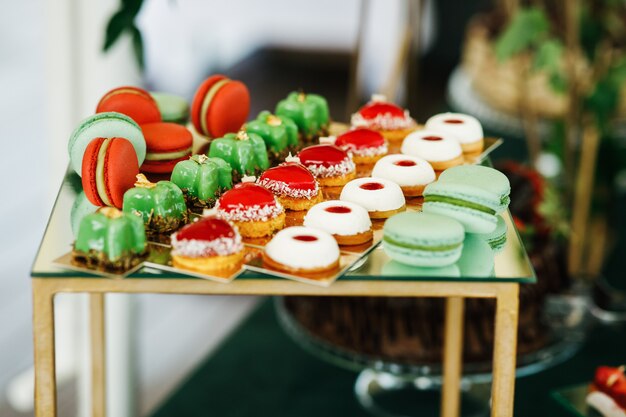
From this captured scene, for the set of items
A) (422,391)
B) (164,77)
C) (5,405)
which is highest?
(164,77)

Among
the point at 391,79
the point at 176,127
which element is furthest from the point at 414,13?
the point at 176,127

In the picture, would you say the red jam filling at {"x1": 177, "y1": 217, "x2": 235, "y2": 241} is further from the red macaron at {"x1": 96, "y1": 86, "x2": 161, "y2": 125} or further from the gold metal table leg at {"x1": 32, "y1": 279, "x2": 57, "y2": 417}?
the red macaron at {"x1": 96, "y1": 86, "x2": 161, "y2": 125}

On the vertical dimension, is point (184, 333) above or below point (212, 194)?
below

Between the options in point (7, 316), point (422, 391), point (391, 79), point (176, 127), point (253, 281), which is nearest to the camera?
point (253, 281)

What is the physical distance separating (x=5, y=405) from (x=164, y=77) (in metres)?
2.59

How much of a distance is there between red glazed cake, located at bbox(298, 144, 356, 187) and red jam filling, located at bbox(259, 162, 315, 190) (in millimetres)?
52

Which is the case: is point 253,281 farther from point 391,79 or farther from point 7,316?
point 7,316

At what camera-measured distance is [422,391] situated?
6.21 ft

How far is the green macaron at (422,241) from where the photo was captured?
0.95 meters

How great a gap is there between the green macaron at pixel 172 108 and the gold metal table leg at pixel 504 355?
0.63 metres

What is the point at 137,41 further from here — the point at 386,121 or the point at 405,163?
the point at 405,163

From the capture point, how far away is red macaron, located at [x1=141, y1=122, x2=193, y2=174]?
3.92 ft

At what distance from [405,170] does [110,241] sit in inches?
15.7

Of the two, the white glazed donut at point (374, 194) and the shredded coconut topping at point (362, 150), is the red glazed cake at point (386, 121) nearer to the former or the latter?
the shredded coconut topping at point (362, 150)
